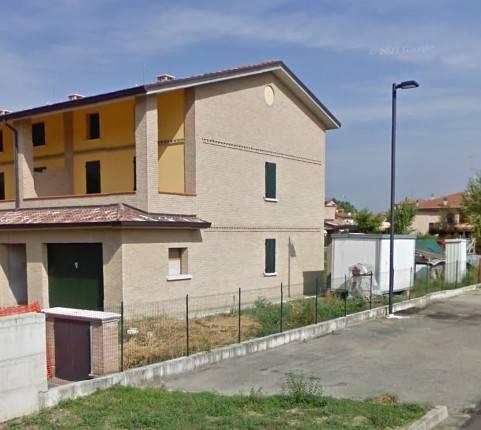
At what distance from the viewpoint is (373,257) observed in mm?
20469

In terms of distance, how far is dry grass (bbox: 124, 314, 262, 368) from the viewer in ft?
34.8

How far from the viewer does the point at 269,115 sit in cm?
2177

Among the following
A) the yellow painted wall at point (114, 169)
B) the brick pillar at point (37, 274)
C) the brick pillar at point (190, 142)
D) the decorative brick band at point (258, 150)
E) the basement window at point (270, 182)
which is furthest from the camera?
the basement window at point (270, 182)

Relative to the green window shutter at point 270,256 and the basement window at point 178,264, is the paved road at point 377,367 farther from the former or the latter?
the green window shutter at point 270,256

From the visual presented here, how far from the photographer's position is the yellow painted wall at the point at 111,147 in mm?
20031

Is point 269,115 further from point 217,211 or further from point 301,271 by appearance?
point 301,271

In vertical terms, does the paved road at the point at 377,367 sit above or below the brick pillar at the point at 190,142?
below

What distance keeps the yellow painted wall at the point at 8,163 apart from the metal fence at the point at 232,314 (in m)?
11.5

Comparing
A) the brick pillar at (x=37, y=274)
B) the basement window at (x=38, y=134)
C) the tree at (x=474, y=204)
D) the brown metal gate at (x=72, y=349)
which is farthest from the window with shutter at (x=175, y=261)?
the tree at (x=474, y=204)

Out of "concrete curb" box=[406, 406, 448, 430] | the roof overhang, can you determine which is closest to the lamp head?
the roof overhang

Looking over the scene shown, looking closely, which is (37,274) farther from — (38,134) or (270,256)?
(270,256)

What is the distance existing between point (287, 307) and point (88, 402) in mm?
9777

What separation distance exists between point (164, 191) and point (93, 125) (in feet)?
17.8

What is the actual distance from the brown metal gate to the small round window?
14.3 m
